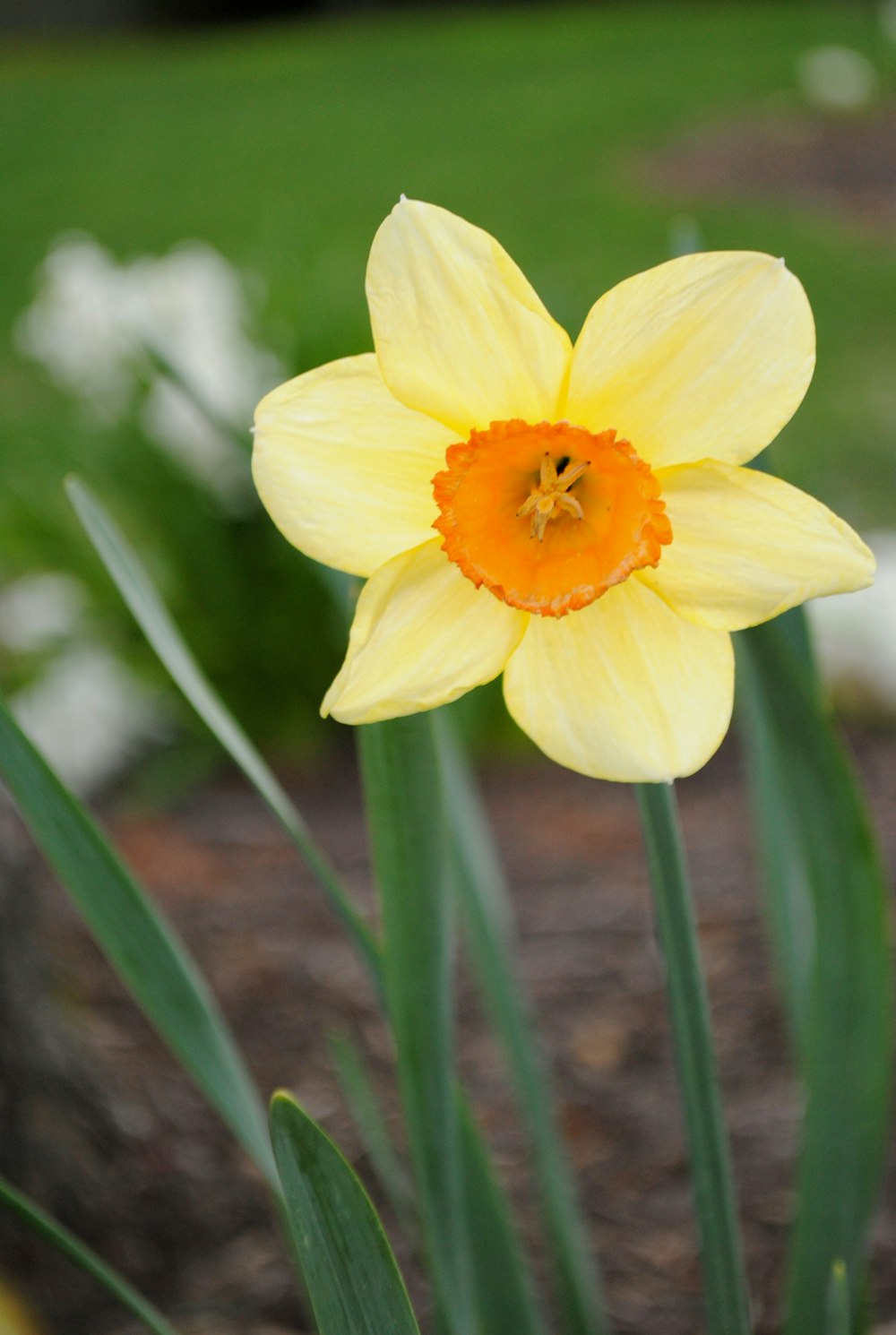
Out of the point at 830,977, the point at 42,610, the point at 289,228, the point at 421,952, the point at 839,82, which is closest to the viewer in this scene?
the point at 421,952

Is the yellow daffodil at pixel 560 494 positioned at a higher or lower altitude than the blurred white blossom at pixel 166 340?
lower

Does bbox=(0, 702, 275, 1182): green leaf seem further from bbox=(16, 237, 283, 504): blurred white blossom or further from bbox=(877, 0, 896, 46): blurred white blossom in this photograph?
bbox=(877, 0, 896, 46): blurred white blossom

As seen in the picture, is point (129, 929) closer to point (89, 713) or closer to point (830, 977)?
point (830, 977)

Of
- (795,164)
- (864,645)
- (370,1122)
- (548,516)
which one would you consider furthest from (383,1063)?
(795,164)

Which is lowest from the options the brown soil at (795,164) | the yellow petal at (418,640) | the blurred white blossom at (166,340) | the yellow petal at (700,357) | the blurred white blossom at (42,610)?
the yellow petal at (418,640)

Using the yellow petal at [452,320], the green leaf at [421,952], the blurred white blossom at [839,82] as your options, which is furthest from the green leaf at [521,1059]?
the blurred white blossom at [839,82]

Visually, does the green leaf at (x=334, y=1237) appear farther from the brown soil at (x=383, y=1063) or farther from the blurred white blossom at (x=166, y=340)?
the blurred white blossom at (x=166, y=340)
